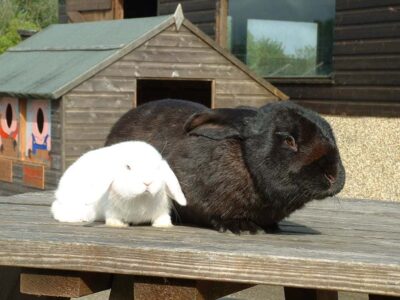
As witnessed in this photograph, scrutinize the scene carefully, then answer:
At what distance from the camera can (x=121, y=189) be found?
2.92 meters

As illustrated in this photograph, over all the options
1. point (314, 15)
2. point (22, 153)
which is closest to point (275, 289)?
point (22, 153)

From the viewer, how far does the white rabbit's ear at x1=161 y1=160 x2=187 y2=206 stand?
2.93 metres

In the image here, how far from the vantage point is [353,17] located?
11148mm

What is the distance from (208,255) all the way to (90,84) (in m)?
6.70

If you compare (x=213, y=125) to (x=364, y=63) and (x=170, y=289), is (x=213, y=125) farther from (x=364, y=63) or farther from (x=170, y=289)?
(x=364, y=63)

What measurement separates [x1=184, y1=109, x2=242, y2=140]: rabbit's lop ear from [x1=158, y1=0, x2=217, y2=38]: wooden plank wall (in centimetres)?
1016

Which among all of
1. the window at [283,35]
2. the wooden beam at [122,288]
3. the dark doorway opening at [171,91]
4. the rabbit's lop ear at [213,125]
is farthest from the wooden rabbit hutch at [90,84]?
the rabbit's lop ear at [213,125]

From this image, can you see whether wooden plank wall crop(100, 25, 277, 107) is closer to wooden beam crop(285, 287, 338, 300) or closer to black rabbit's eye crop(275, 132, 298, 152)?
wooden beam crop(285, 287, 338, 300)

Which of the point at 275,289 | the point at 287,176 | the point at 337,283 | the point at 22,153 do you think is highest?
the point at 287,176

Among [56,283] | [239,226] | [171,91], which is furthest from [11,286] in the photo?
[171,91]

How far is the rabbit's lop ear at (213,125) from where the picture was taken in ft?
9.77

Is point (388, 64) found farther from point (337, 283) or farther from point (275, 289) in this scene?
point (337, 283)

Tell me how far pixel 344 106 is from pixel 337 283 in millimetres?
9086

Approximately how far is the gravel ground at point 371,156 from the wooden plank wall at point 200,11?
3026 millimetres
